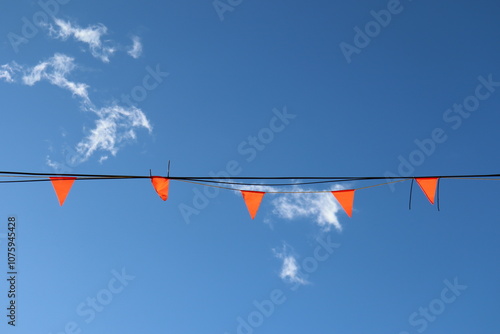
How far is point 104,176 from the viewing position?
5.38 meters

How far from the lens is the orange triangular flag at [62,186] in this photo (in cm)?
696

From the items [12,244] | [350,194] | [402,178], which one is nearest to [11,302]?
[12,244]

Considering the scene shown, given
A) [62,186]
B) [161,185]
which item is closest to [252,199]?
[161,185]

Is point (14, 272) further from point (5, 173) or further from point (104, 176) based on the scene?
point (104, 176)

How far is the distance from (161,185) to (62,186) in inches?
71.7

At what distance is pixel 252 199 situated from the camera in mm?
8328

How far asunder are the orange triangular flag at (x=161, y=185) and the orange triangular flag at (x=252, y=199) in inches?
72.3

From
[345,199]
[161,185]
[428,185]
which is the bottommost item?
[428,185]

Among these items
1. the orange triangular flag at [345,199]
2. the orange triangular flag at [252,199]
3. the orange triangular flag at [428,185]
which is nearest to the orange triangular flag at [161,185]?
the orange triangular flag at [252,199]

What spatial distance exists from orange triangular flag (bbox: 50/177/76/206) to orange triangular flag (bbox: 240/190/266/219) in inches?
130

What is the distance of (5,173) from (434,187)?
23.3 ft

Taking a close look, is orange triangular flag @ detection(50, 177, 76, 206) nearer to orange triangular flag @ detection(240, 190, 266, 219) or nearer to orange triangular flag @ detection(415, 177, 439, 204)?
orange triangular flag @ detection(240, 190, 266, 219)

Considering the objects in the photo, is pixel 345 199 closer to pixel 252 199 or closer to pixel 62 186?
pixel 252 199

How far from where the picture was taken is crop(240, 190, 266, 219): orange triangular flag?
8.27m
